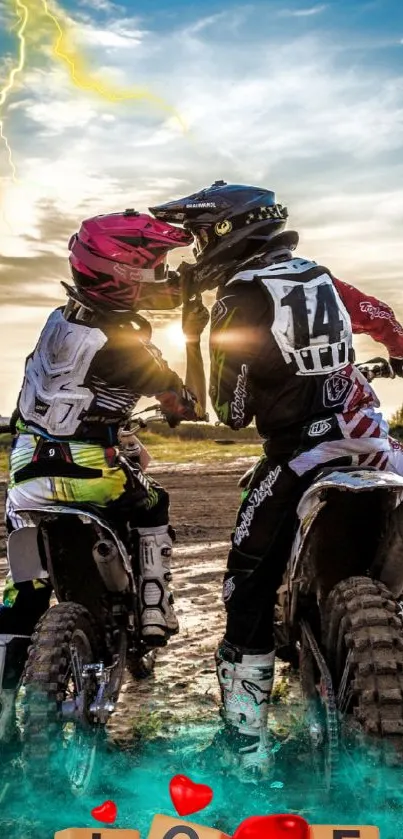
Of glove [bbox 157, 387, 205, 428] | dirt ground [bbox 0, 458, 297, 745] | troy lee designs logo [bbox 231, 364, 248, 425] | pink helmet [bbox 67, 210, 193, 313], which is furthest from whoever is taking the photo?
dirt ground [bbox 0, 458, 297, 745]

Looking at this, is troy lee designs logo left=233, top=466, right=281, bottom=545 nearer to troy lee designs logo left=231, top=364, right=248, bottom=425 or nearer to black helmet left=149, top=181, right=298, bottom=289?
troy lee designs logo left=231, top=364, right=248, bottom=425

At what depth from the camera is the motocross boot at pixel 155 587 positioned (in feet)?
16.1

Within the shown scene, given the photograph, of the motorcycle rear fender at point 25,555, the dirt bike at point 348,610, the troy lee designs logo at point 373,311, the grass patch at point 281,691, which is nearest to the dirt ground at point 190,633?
the grass patch at point 281,691

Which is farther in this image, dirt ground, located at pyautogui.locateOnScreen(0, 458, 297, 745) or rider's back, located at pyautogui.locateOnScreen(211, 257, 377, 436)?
dirt ground, located at pyautogui.locateOnScreen(0, 458, 297, 745)

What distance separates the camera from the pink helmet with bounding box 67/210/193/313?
4984 millimetres

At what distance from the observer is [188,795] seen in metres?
4.04

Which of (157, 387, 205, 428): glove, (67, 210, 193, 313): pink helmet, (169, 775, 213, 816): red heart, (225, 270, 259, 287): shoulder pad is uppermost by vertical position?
(67, 210, 193, 313): pink helmet

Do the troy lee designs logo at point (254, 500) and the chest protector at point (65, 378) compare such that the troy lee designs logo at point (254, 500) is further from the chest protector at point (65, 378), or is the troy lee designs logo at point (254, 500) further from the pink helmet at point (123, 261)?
the pink helmet at point (123, 261)

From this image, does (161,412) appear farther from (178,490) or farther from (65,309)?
(178,490)

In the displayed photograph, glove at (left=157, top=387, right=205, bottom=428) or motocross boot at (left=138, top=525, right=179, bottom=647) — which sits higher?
glove at (left=157, top=387, right=205, bottom=428)

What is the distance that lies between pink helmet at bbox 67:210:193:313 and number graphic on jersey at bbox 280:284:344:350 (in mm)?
1022

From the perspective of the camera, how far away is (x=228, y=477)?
16.0m

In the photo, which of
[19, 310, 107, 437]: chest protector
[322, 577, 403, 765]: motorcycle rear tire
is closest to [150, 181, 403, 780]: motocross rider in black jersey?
[322, 577, 403, 765]: motorcycle rear tire

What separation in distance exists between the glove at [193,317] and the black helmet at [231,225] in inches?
4.3
